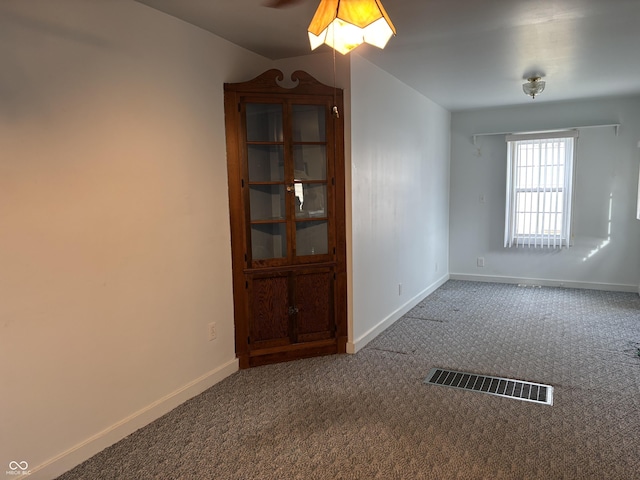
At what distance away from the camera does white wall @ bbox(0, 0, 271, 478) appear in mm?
1935

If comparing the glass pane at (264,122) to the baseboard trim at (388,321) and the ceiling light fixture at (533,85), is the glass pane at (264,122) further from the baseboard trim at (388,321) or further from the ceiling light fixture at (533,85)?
the ceiling light fixture at (533,85)

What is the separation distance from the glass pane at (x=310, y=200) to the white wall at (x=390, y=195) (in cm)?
26

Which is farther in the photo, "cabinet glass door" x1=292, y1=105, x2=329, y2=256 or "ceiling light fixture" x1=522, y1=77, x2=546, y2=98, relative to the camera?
"ceiling light fixture" x1=522, y1=77, x2=546, y2=98

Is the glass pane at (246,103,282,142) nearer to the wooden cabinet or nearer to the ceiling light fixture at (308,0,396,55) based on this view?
the wooden cabinet

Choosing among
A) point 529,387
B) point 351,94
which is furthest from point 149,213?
point 529,387

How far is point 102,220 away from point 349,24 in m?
1.53

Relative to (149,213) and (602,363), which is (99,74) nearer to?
(149,213)

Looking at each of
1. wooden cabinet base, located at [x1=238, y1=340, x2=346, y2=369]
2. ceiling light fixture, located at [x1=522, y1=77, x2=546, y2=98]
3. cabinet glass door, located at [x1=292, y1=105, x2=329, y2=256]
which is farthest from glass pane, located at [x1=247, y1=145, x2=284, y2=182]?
ceiling light fixture, located at [x1=522, y1=77, x2=546, y2=98]

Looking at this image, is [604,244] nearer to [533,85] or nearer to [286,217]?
[533,85]

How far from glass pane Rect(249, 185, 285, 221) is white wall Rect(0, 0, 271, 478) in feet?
0.87

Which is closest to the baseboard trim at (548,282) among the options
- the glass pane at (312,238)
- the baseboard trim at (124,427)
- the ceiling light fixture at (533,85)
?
the ceiling light fixture at (533,85)

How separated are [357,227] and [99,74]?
2078 mm

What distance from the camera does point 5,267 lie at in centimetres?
188

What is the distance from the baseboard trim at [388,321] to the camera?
142 inches
